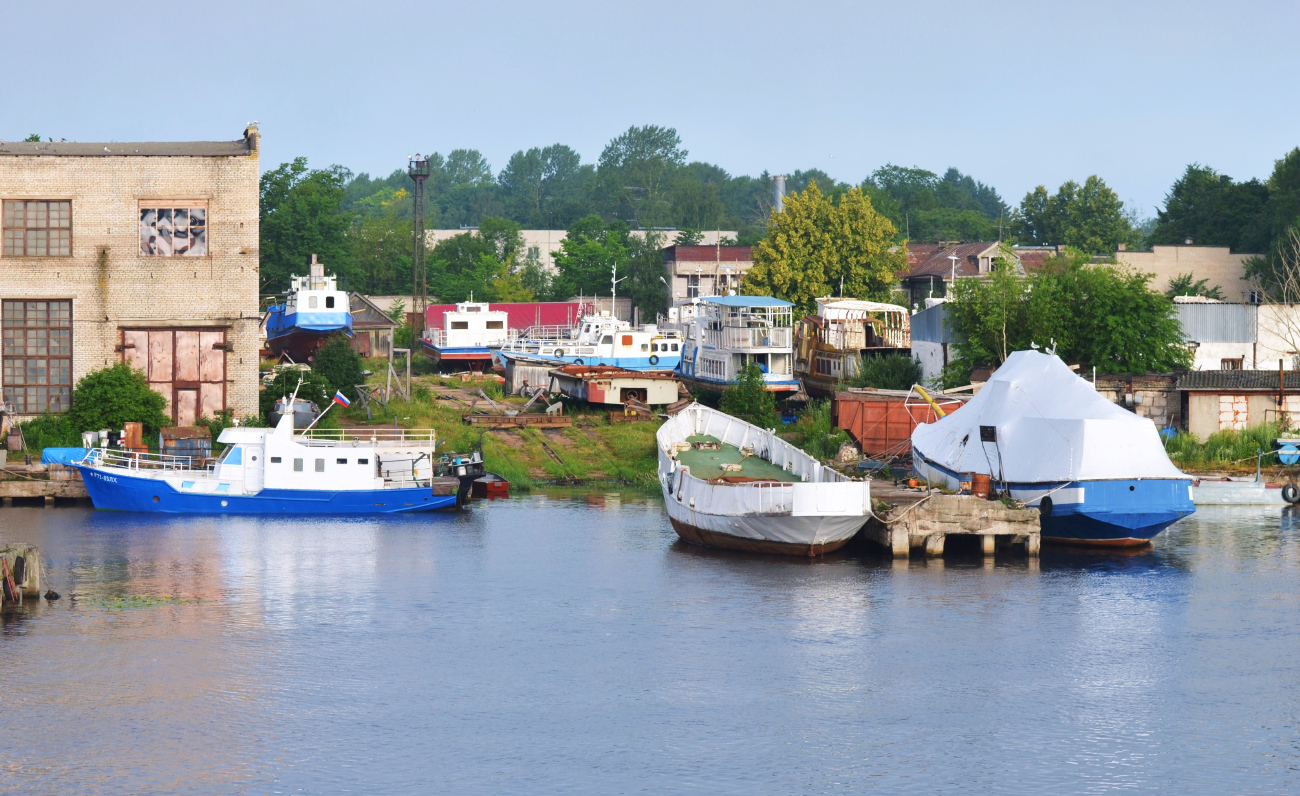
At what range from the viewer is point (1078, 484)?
1630 inches

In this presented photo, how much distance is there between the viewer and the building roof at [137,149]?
57406mm

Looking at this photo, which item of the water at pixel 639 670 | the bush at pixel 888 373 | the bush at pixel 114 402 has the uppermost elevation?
the bush at pixel 888 373

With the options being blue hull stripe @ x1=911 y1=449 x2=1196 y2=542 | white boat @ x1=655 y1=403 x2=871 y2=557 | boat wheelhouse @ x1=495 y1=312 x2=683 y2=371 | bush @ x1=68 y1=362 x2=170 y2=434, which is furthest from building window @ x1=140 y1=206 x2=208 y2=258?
blue hull stripe @ x1=911 y1=449 x2=1196 y2=542

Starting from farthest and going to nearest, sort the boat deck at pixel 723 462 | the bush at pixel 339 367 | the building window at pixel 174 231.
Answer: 1. the bush at pixel 339 367
2. the building window at pixel 174 231
3. the boat deck at pixel 723 462

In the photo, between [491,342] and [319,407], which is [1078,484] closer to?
[319,407]

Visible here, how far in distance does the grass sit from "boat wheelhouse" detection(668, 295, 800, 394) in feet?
65.0

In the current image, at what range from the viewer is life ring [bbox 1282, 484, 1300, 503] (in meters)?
51.2

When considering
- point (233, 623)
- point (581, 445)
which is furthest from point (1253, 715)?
point (581, 445)

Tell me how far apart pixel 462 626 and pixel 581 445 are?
91.4ft

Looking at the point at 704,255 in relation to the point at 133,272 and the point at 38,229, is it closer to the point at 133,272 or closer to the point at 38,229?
the point at 133,272

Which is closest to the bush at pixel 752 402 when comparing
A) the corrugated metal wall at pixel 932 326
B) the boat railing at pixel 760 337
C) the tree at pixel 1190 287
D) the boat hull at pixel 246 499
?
the boat railing at pixel 760 337

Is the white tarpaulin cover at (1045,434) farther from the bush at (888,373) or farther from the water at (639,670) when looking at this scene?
Answer: the bush at (888,373)

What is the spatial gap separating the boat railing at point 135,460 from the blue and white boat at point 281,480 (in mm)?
100

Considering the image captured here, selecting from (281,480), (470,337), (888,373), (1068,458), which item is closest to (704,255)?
(470,337)
